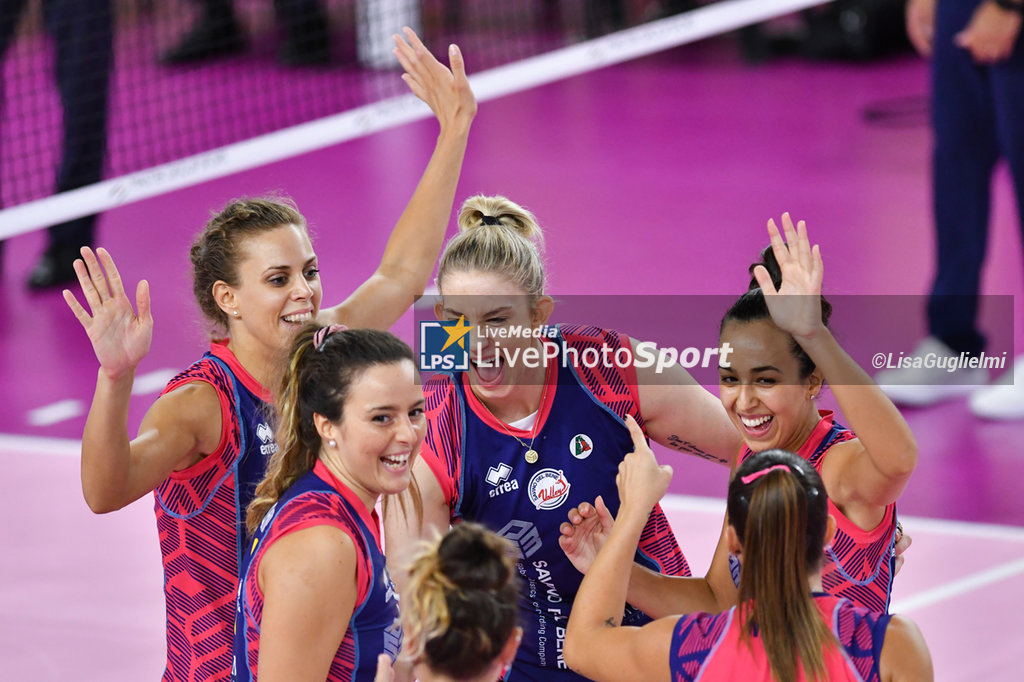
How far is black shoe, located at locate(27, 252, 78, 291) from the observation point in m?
9.73

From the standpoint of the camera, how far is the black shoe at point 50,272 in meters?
9.73

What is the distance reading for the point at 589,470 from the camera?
410 centimetres

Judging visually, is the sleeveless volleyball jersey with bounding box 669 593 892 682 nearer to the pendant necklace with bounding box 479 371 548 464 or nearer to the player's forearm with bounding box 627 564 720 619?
the player's forearm with bounding box 627 564 720 619

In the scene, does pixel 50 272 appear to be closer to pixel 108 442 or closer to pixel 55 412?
pixel 55 412

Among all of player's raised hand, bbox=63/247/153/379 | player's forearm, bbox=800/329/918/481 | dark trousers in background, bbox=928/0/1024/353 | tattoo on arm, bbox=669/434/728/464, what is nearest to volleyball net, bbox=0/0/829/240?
dark trousers in background, bbox=928/0/1024/353

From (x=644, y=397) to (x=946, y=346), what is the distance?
167 inches

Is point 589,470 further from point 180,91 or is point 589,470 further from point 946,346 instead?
point 180,91

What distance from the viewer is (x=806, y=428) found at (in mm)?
3838

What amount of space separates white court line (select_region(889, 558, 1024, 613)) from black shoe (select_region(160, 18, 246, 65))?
35.2 ft

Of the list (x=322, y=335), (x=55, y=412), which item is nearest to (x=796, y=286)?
(x=322, y=335)

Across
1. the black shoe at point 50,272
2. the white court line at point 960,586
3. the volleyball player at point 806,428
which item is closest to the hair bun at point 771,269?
the volleyball player at point 806,428

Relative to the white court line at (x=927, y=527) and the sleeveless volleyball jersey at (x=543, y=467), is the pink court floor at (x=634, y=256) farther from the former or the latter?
the sleeveless volleyball jersey at (x=543, y=467)

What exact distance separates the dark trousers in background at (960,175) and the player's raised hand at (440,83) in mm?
3794

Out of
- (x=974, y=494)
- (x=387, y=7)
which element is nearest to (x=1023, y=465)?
(x=974, y=494)
